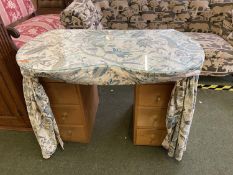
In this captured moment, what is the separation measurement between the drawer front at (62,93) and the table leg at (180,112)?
0.62 m

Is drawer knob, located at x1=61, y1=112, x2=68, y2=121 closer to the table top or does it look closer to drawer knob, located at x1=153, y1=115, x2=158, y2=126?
the table top

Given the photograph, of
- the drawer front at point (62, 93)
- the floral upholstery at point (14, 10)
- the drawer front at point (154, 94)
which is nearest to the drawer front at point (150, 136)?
the drawer front at point (154, 94)

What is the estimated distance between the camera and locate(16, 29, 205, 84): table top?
1020 millimetres

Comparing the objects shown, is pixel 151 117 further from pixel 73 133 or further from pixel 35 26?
pixel 35 26

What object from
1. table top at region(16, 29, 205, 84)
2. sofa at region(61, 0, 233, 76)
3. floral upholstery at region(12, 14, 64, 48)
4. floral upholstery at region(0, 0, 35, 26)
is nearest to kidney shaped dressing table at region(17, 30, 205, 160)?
A: table top at region(16, 29, 205, 84)

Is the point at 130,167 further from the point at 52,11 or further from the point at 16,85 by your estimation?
the point at 52,11

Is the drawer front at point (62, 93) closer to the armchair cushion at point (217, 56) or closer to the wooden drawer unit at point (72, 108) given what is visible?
the wooden drawer unit at point (72, 108)

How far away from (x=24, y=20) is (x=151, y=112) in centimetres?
192

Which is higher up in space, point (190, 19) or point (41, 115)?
point (190, 19)

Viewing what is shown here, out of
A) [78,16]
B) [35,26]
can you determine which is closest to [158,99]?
[78,16]

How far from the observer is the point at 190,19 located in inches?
89.9

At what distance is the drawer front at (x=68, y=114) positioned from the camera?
1383mm

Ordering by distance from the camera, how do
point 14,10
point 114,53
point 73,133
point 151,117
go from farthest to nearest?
point 14,10
point 73,133
point 151,117
point 114,53

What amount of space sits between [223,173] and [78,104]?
1.09 metres
